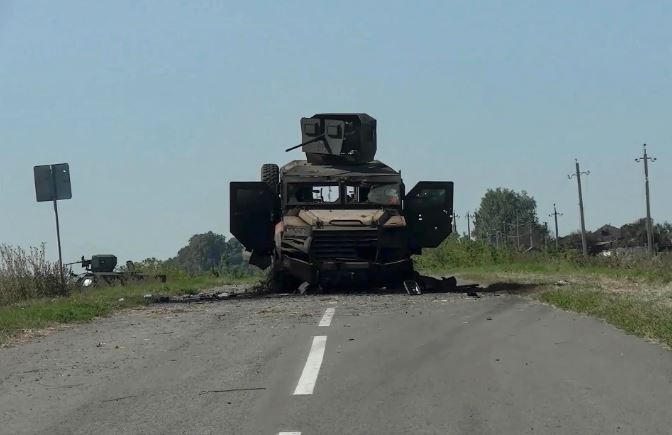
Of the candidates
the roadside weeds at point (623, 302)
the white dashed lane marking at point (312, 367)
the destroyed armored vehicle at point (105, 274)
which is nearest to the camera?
the white dashed lane marking at point (312, 367)

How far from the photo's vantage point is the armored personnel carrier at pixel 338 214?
72.6 feet

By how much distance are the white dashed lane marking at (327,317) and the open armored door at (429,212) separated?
7434 mm

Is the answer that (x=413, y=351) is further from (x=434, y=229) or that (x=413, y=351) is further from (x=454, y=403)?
(x=434, y=229)

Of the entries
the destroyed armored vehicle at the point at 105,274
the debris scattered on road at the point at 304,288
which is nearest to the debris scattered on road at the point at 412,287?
the debris scattered on road at the point at 304,288

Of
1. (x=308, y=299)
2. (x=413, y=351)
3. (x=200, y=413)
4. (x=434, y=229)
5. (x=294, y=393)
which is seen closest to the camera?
(x=200, y=413)

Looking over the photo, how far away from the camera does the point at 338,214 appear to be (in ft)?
74.1

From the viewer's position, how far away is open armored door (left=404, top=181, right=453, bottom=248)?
24141 mm

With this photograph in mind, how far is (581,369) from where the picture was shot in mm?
9695

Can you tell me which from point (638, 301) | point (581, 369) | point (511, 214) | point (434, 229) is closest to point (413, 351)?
point (581, 369)

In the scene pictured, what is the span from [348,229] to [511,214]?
467 feet

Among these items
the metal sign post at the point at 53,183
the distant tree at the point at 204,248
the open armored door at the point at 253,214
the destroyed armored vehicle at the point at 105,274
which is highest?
the metal sign post at the point at 53,183

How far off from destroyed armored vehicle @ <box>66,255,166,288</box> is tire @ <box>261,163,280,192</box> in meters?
11.9

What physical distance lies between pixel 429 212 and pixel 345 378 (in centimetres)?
1509

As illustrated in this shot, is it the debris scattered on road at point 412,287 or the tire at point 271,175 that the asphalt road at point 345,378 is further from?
the tire at point 271,175
